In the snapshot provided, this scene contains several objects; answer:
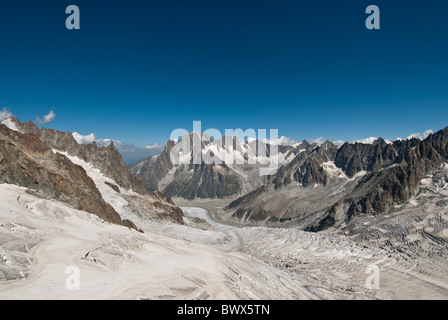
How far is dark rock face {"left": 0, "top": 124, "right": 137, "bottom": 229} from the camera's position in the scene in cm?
4250

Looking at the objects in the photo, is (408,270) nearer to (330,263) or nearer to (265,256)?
(330,263)

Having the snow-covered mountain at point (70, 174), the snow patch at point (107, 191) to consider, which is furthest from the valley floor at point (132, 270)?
the snow patch at point (107, 191)

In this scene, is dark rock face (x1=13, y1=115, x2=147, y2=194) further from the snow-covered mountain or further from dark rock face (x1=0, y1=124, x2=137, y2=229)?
dark rock face (x1=0, y1=124, x2=137, y2=229)

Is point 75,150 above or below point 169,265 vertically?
above

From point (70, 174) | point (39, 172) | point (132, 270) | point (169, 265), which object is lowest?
point (169, 265)

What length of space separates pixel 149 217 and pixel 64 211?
5738cm

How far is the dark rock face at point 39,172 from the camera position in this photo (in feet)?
139

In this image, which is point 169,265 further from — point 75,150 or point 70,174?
point 75,150

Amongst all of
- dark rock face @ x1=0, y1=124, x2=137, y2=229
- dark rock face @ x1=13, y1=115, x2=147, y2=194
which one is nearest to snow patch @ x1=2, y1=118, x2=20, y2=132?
dark rock face @ x1=13, y1=115, x2=147, y2=194

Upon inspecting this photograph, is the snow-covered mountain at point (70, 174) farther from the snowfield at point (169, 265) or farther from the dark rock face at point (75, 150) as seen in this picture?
the snowfield at point (169, 265)

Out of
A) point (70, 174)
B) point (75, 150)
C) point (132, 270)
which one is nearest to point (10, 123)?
point (75, 150)

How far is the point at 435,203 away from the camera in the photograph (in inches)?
3477

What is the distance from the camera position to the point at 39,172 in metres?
46.2

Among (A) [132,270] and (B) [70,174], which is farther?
(B) [70,174]
